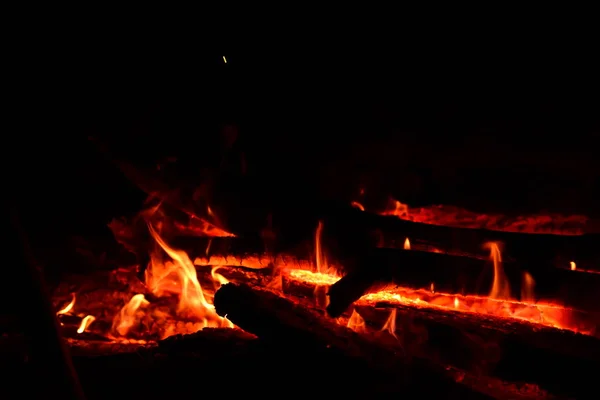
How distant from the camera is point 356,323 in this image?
2359 millimetres

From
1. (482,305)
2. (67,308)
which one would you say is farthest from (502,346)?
(67,308)

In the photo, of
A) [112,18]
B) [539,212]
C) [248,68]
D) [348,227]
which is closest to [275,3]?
[248,68]

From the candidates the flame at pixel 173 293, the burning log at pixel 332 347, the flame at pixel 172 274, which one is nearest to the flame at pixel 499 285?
the burning log at pixel 332 347

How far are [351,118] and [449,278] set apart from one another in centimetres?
128

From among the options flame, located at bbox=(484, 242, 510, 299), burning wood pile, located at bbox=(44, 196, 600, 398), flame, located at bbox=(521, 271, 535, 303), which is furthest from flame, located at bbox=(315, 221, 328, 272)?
flame, located at bbox=(521, 271, 535, 303)

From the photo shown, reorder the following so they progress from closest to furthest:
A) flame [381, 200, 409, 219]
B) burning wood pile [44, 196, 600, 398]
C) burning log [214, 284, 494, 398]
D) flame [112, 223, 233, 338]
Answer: burning log [214, 284, 494, 398], burning wood pile [44, 196, 600, 398], flame [112, 223, 233, 338], flame [381, 200, 409, 219]

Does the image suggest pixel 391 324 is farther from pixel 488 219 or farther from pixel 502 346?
pixel 488 219

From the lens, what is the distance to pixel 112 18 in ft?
11.1

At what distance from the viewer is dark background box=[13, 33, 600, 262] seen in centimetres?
273

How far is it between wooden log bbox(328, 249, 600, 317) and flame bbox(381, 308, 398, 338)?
16cm

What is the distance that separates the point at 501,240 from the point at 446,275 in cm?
43

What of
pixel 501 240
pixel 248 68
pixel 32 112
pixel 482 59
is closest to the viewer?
pixel 501 240

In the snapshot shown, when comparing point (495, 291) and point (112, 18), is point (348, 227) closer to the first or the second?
point (495, 291)

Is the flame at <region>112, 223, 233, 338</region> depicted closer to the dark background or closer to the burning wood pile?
the burning wood pile
